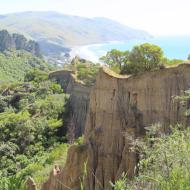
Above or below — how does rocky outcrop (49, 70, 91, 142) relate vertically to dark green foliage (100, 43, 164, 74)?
below

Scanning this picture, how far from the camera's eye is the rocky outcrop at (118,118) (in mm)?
20781

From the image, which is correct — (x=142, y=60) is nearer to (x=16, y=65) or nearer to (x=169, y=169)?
(x=169, y=169)

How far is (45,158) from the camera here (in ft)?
116

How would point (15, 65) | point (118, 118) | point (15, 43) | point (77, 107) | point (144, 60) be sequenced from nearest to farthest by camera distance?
point (118, 118) → point (144, 60) → point (77, 107) → point (15, 65) → point (15, 43)

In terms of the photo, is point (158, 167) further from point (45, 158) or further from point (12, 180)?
point (45, 158)

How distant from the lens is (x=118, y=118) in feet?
74.6

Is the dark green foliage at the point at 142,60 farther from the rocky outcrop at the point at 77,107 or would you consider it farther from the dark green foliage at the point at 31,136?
the rocky outcrop at the point at 77,107

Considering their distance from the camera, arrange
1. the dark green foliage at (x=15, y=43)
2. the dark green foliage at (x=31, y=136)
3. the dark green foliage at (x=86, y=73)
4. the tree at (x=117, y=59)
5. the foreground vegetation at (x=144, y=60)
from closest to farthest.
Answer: the foreground vegetation at (x=144, y=60)
the tree at (x=117, y=59)
the dark green foliage at (x=31, y=136)
the dark green foliage at (x=86, y=73)
the dark green foliage at (x=15, y=43)

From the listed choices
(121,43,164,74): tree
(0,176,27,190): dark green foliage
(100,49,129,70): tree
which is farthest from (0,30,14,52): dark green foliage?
(121,43,164,74): tree

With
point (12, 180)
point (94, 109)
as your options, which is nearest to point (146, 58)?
point (94, 109)

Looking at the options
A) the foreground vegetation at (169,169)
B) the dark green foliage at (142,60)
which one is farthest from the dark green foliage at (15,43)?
the foreground vegetation at (169,169)

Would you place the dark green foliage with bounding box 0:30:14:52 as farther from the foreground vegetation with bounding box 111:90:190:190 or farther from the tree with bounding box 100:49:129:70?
the foreground vegetation with bounding box 111:90:190:190

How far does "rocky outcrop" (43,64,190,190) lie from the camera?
20781 millimetres

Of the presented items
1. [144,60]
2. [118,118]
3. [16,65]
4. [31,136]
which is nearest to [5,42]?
[16,65]
